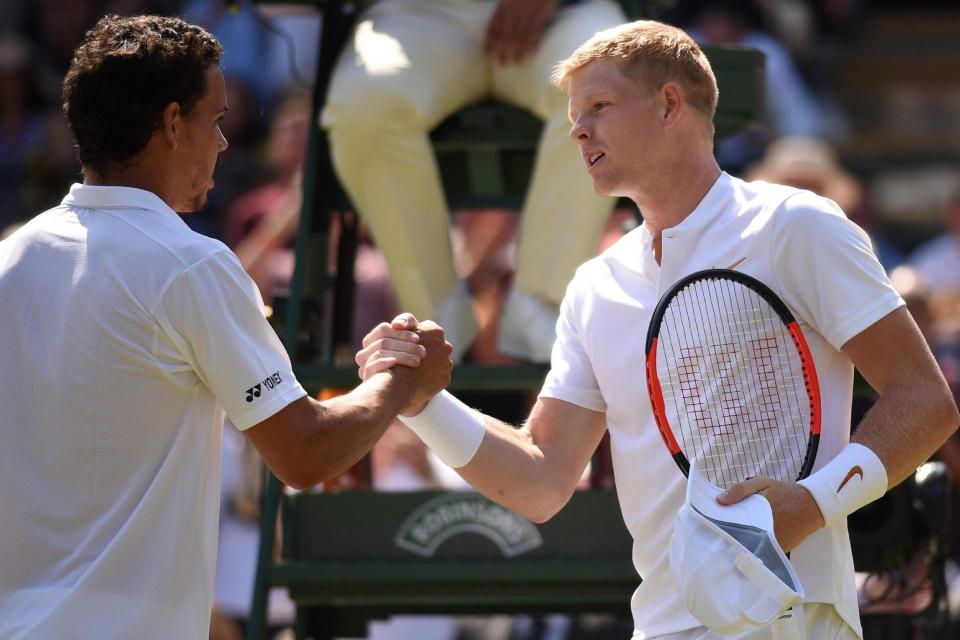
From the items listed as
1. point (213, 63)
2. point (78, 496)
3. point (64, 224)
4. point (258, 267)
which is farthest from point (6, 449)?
point (258, 267)

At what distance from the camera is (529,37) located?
186 inches

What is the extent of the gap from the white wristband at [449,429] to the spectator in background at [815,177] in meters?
3.32

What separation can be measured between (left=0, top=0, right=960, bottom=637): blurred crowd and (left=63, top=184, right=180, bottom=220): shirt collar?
3.53 m

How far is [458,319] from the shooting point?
4.82 meters

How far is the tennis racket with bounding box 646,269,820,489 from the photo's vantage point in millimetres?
3010

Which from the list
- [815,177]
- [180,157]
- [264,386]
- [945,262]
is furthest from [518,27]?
[945,262]

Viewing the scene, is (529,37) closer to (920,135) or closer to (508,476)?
(508,476)

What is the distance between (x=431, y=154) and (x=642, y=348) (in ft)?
5.37

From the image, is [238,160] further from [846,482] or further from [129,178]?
[846,482]

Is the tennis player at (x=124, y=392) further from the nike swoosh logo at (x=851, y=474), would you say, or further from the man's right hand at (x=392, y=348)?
the nike swoosh logo at (x=851, y=474)

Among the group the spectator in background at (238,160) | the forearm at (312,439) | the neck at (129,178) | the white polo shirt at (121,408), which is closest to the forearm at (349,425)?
the forearm at (312,439)

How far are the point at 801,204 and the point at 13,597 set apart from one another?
5.28ft

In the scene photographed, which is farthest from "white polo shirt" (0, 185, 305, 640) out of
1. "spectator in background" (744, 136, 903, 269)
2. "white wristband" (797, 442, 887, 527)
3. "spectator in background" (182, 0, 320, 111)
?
"spectator in background" (182, 0, 320, 111)

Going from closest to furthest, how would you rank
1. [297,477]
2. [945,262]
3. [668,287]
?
[297,477], [668,287], [945,262]
